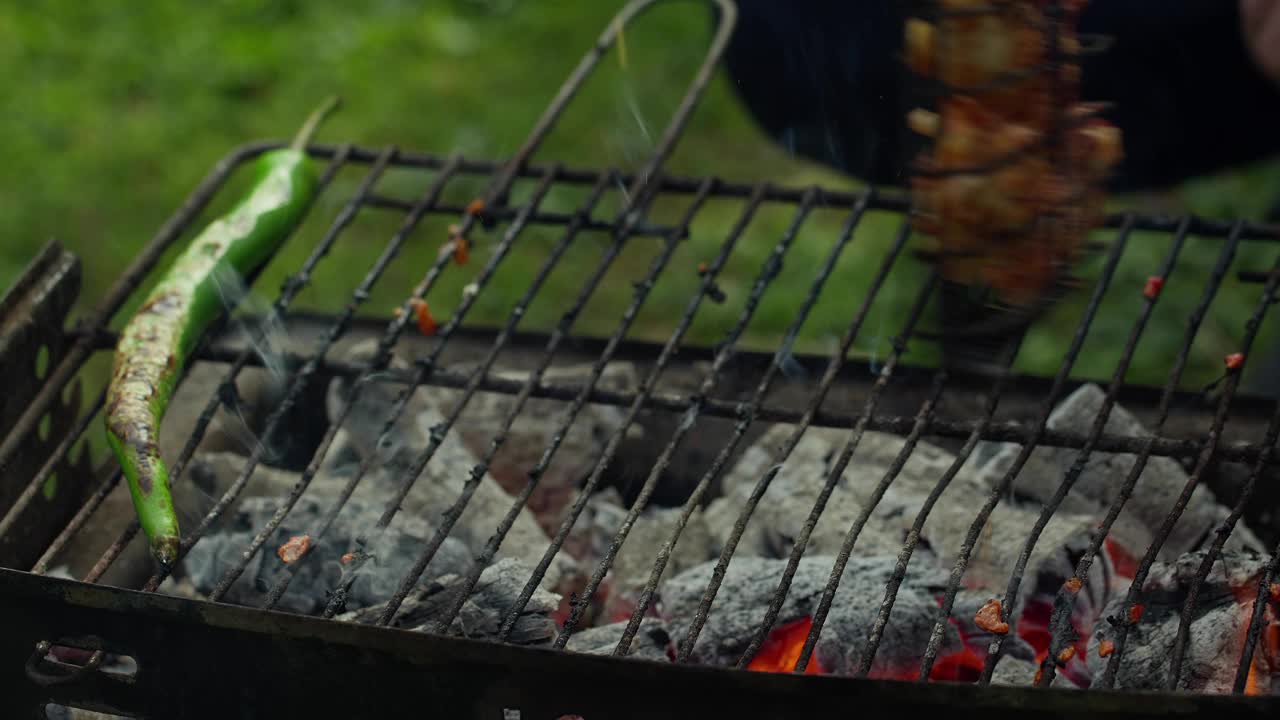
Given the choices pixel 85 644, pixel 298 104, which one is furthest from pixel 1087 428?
pixel 298 104

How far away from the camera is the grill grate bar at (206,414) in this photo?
2.07 m

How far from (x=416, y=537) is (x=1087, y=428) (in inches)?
49.6

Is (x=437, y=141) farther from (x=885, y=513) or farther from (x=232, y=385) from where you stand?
(x=885, y=513)

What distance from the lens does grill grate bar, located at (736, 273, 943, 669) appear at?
1.88 m

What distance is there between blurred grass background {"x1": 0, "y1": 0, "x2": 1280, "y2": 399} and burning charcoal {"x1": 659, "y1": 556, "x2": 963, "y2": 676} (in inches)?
63.8

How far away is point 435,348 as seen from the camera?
2523mm

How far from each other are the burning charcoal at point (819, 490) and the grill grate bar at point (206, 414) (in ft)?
3.11

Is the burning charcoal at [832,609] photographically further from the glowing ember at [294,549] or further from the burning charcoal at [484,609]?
the glowing ember at [294,549]

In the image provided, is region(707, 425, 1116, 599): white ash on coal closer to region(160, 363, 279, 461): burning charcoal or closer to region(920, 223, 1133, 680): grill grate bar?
region(920, 223, 1133, 680): grill grate bar

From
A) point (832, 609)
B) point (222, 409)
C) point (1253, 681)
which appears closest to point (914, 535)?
point (832, 609)

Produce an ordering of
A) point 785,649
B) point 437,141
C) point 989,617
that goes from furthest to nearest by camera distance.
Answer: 1. point 437,141
2. point 785,649
3. point 989,617

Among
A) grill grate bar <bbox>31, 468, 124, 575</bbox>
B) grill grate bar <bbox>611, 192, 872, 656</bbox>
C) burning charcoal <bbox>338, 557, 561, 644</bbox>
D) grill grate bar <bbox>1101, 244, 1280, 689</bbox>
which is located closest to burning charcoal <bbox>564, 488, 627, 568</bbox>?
grill grate bar <bbox>611, 192, 872, 656</bbox>

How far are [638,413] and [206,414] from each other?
785 millimetres

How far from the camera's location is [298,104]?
17.8 feet
